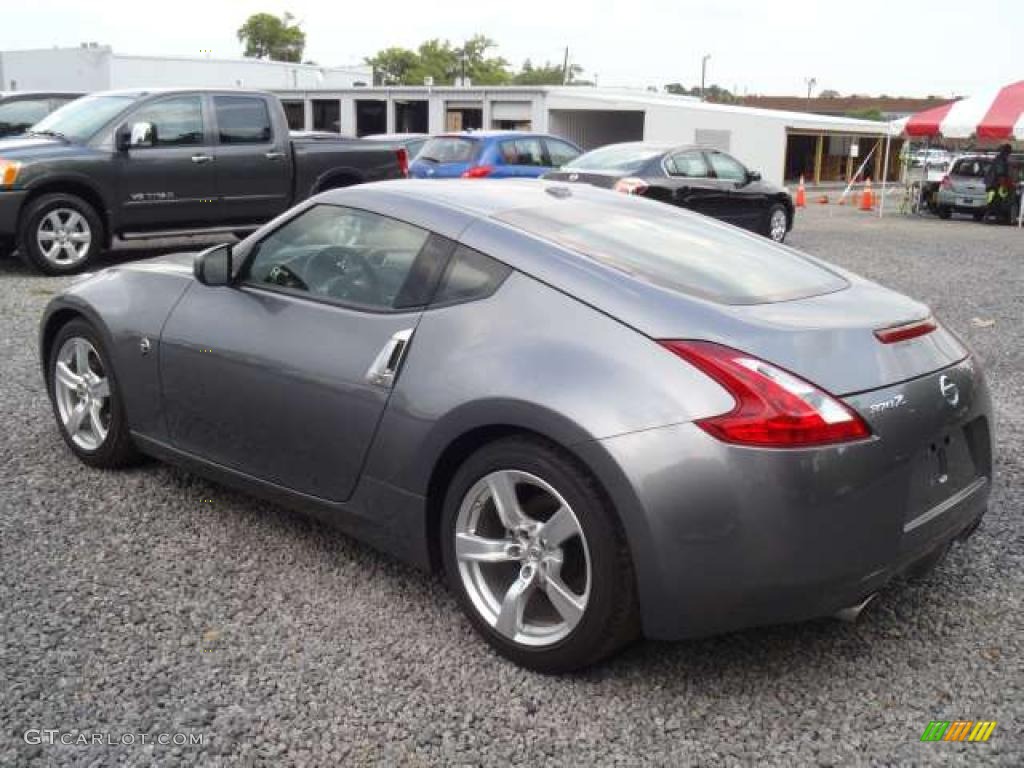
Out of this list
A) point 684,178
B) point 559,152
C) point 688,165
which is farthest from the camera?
point 559,152

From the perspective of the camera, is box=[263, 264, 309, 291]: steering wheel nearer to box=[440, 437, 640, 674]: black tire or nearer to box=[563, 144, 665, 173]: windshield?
box=[440, 437, 640, 674]: black tire

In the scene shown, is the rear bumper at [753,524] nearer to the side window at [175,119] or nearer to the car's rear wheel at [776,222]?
the side window at [175,119]

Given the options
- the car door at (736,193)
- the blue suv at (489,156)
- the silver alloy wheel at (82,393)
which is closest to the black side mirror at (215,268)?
the silver alloy wheel at (82,393)

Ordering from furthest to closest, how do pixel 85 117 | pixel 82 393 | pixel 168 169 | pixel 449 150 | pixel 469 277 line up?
1. pixel 449 150
2. pixel 85 117
3. pixel 168 169
4. pixel 82 393
5. pixel 469 277

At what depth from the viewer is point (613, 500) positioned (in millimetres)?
2789

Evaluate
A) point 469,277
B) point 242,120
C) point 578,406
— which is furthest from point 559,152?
point 578,406

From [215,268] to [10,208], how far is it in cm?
709

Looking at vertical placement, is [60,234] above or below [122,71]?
below

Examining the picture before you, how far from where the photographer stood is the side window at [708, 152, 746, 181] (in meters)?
14.9

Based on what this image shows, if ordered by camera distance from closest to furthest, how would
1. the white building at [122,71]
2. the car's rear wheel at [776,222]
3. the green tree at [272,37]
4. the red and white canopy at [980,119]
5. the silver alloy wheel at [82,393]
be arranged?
the silver alloy wheel at [82,393], the car's rear wheel at [776,222], the red and white canopy at [980,119], the white building at [122,71], the green tree at [272,37]

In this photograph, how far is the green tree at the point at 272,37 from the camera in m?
116

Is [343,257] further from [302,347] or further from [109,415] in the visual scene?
[109,415]

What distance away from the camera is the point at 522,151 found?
16.1 meters

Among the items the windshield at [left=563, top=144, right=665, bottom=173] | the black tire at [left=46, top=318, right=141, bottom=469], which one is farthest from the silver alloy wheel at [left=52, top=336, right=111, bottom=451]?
the windshield at [left=563, top=144, right=665, bottom=173]
